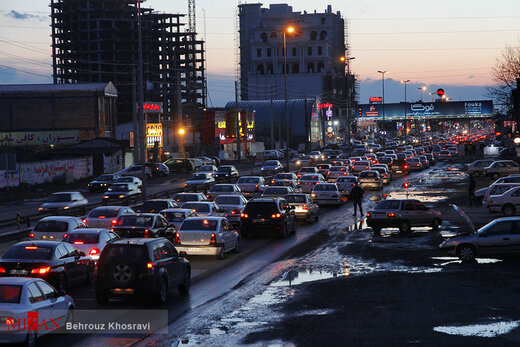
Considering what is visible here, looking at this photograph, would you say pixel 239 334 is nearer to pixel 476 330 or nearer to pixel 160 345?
pixel 160 345

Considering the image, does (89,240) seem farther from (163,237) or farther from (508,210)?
(508,210)

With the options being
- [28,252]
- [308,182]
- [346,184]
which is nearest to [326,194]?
[346,184]

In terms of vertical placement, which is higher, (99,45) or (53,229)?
(99,45)

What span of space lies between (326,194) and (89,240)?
84.5 ft

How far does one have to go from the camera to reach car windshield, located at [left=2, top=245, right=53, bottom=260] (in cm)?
1853

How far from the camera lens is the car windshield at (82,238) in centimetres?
2266

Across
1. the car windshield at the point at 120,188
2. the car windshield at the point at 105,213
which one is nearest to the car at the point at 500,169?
the car windshield at the point at 120,188

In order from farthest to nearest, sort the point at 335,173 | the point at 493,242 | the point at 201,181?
the point at 335,173 → the point at 201,181 → the point at 493,242

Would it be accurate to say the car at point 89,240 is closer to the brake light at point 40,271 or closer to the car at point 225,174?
Result: the brake light at point 40,271

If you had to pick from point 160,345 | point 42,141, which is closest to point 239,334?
point 160,345

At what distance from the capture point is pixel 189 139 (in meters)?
118

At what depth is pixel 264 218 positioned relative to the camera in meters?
31.8

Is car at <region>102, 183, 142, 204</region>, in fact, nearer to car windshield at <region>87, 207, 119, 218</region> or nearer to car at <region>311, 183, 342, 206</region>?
car at <region>311, 183, 342, 206</region>

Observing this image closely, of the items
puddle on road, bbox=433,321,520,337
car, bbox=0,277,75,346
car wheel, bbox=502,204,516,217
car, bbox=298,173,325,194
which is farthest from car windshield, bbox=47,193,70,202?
puddle on road, bbox=433,321,520,337
